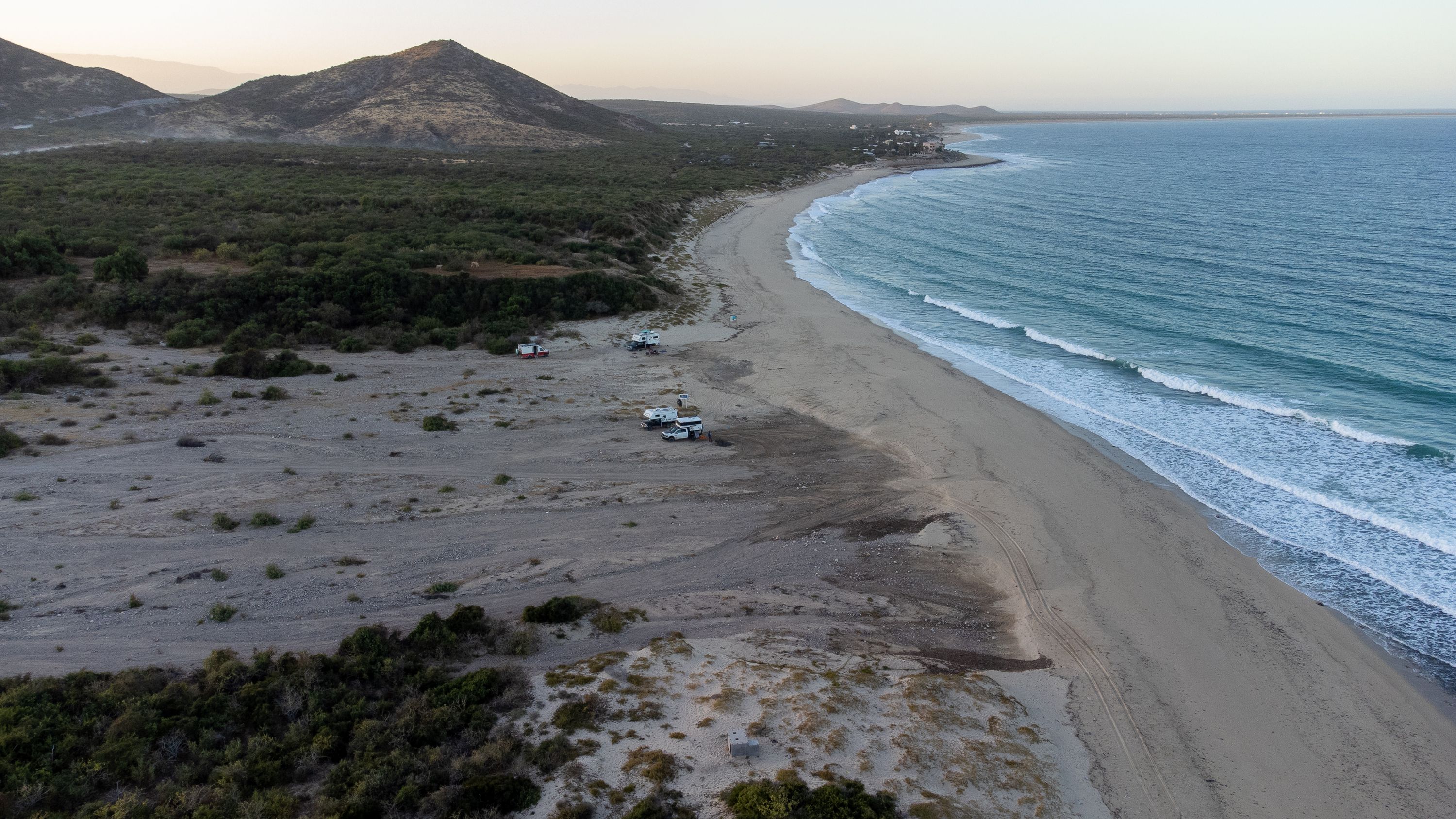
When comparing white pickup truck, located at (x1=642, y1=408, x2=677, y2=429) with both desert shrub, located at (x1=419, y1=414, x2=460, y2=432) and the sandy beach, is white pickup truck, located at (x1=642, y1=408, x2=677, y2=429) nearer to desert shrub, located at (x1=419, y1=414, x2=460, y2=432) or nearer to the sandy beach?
the sandy beach

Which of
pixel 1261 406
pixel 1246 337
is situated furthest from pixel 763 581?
pixel 1246 337

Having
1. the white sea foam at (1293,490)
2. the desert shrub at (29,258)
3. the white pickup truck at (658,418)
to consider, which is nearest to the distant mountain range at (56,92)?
the desert shrub at (29,258)

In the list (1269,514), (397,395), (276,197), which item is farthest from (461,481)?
(276,197)

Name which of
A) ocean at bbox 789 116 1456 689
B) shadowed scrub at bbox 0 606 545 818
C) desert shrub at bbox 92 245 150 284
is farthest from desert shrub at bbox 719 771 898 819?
desert shrub at bbox 92 245 150 284

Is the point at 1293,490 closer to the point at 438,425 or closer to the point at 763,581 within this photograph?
the point at 763,581

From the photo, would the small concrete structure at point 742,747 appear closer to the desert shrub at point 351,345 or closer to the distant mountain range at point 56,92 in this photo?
the desert shrub at point 351,345
